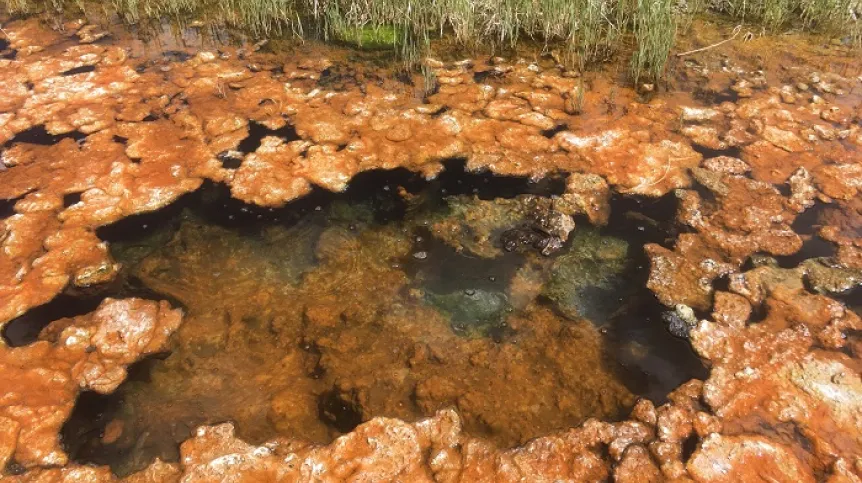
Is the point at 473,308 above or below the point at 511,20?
below

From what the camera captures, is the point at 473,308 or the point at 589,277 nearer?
the point at 473,308

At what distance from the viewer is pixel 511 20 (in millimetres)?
4176

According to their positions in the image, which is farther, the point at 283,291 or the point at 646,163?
the point at 646,163

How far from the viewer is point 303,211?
2.93m

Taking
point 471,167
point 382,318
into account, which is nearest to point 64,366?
point 382,318

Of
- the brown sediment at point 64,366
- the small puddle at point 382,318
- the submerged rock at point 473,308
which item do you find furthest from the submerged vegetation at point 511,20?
the brown sediment at point 64,366

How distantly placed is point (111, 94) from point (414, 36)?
2.28 meters

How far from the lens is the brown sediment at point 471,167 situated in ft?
6.12

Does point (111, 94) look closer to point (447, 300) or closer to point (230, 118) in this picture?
point (230, 118)

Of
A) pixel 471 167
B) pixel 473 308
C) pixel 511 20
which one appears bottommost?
pixel 473 308

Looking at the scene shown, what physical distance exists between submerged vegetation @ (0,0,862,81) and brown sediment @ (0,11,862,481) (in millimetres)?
363

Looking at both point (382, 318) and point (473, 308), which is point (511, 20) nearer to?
point (473, 308)

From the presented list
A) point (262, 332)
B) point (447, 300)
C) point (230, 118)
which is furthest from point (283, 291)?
point (230, 118)

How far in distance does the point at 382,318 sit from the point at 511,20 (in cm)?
284
